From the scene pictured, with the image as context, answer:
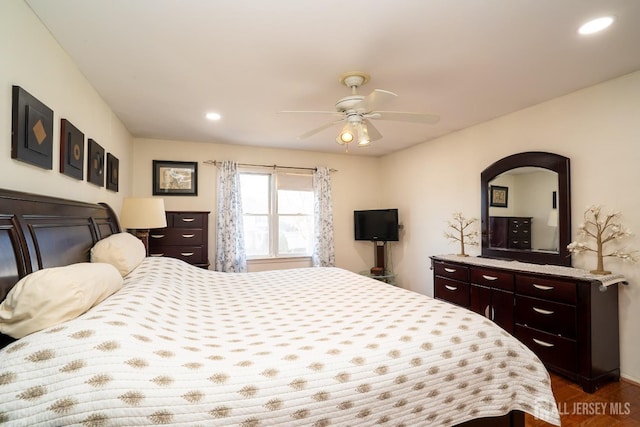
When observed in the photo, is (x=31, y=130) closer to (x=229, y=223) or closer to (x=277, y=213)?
(x=229, y=223)

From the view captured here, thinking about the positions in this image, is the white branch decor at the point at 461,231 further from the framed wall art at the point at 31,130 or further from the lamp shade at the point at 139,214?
the framed wall art at the point at 31,130

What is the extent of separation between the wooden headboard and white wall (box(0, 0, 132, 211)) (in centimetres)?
20

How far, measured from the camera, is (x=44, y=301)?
912mm

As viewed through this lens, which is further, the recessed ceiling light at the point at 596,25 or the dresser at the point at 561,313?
the dresser at the point at 561,313

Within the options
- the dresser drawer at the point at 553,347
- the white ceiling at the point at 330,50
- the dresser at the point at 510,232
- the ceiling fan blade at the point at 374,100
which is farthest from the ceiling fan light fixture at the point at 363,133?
the dresser drawer at the point at 553,347

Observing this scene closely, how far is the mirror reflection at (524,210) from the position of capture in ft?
9.72

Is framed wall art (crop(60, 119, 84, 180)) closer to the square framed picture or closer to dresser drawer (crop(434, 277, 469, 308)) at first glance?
dresser drawer (crop(434, 277, 469, 308))

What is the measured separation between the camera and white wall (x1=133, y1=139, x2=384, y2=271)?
4219mm

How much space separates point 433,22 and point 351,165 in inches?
143

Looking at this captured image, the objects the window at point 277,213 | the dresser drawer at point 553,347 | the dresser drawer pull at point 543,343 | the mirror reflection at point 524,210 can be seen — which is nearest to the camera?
the dresser drawer at point 553,347

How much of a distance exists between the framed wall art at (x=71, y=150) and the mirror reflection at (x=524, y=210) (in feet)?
13.2

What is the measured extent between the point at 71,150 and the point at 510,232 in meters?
4.12

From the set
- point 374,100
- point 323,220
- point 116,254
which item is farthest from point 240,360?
point 323,220

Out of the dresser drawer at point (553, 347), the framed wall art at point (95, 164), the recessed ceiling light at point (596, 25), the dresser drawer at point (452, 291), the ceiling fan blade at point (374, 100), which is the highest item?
the recessed ceiling light at point (596, 25)
